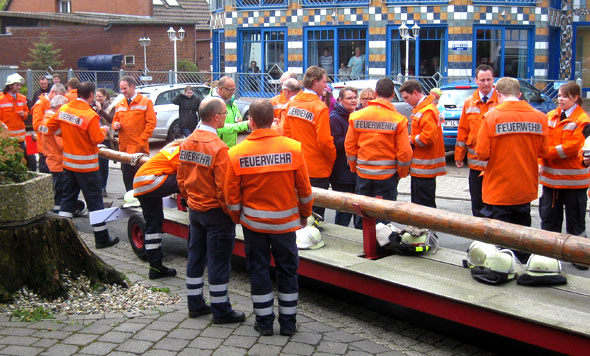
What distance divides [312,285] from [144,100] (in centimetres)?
454

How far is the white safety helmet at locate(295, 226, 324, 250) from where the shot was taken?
6.57 meters

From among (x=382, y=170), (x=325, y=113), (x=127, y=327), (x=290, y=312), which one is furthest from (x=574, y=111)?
(x=127, y=327)

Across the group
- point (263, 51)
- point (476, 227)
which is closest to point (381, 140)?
point (476, 227)

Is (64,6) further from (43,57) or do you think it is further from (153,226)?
(153,226)

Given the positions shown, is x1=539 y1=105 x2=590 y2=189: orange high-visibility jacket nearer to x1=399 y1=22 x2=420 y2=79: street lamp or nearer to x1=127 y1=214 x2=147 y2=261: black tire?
x1=127 y1=214 x2=147 y2=261: black tire

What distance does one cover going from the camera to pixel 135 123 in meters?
10.3

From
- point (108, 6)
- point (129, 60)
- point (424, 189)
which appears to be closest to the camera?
point (424, 189)

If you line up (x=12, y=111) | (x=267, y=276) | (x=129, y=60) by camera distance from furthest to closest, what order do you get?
(x=129, y=60) < (x=12, y=111) < (x=267, y=276)

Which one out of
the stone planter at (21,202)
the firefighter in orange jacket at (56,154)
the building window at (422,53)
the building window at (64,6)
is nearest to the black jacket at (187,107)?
the firefighter in orange jacket at (56,154)

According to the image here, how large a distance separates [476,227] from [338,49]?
22784mm

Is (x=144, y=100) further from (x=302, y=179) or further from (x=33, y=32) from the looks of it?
(x=33, y=32)

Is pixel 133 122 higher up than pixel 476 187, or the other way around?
pixel 133 122

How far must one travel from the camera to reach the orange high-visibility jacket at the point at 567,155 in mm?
7395

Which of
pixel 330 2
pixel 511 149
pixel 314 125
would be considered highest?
pixel 330 2
